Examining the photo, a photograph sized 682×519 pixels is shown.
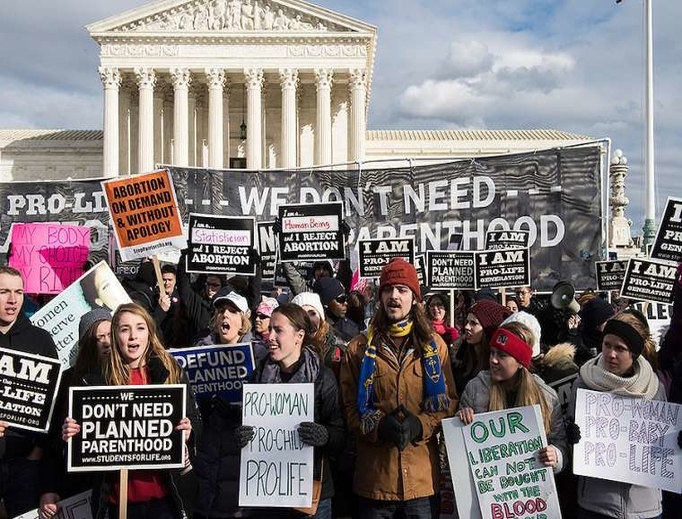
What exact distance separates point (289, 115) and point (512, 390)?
153ft

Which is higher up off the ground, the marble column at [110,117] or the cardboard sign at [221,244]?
the marble column at [110,117]

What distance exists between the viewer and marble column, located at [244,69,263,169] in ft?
160

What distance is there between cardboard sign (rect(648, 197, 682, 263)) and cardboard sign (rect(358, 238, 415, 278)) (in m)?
3.11

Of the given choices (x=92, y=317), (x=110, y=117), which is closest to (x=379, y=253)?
(x=92, y=317)

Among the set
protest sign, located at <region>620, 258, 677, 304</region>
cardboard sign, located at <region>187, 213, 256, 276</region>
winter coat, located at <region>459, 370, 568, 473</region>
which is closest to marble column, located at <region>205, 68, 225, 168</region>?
cardboard sign, located at <region>187, 213, 256, 276</region>

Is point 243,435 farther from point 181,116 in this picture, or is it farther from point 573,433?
point 181,116

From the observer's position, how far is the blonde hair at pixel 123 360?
4.12 meters

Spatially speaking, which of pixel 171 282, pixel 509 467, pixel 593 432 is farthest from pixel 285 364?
pixel 171 282

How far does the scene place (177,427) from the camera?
159 inches

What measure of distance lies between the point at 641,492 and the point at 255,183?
8.60 m

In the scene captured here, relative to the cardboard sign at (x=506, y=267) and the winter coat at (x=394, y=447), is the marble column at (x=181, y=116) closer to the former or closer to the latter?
the cardboard sign at (x=506, y=267)

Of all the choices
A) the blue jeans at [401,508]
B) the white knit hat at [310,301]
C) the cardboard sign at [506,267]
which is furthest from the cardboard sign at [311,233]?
the blue jeans at [401,508]

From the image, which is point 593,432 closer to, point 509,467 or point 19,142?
point 509,467

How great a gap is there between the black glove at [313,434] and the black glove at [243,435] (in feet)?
0.92
